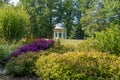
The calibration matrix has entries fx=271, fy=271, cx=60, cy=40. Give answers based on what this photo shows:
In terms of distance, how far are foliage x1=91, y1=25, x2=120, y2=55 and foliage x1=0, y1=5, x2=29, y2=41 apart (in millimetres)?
7299

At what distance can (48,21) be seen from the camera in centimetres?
5459

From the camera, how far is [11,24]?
610 inches

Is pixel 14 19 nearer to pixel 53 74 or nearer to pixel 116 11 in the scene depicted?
pixel 53 74

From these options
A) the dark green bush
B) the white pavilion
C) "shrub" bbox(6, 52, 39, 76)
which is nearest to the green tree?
the white pavilion

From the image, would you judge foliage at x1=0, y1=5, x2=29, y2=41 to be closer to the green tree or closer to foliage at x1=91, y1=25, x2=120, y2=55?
foliage at x1=91, y1=25, x2=120, y2=55

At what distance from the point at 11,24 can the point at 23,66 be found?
7.25 metres

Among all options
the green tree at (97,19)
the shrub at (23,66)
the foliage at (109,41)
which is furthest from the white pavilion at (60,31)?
the shrub at (23,66)

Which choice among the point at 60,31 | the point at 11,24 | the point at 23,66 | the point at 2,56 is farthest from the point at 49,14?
the point at 23,66

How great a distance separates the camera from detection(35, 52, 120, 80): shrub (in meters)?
6.79

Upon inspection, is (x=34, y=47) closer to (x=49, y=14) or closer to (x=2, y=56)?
(x=2, y=56)

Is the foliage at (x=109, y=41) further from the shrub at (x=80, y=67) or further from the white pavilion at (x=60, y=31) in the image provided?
the white pavilion at (x=60, y=31)

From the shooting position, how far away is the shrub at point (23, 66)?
28.2ft

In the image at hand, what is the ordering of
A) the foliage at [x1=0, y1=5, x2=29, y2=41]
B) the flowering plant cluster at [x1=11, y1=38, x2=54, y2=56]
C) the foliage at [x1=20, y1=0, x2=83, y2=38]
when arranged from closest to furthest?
the flowering plant cluster at [x1=11, y1=38, x2=54, y2=56] < the foliage at [x1=0, y1=5, x2=29, y2=41] < the foliage at [x1=20, y1=0, x2=83, y2=38]

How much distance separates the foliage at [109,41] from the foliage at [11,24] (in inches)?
287
